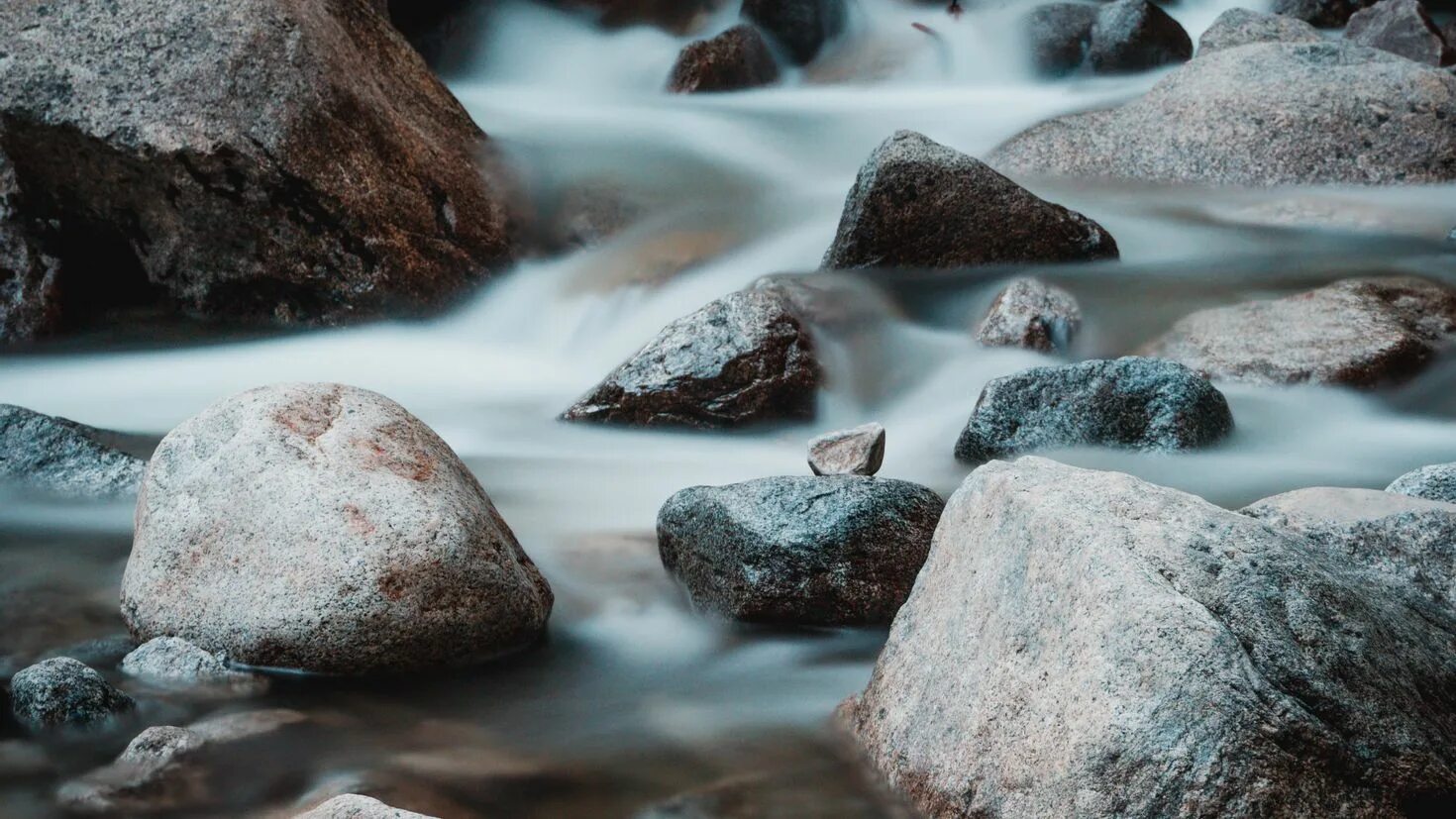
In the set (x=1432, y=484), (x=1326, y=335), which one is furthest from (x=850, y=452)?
(x=1326, y=335)

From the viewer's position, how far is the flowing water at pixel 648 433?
3129 mm

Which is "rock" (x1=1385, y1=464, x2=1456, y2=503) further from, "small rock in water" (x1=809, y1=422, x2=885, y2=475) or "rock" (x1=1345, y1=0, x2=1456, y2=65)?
"rock" (x1=1345, y1=0, x2=1456, y2=65)

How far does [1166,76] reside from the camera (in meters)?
9.66

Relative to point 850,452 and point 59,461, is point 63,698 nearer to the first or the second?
point 59,461

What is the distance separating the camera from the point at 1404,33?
39.7 feet

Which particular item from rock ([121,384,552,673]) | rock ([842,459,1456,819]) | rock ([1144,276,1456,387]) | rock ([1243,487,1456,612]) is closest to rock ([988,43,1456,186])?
rock ([1144,276,1456,387])

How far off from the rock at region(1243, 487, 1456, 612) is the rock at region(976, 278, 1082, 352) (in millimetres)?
3267

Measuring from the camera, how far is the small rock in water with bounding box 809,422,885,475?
4.77 meters

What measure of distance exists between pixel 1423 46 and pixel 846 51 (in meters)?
5.12

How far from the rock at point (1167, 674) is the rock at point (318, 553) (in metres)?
1.32

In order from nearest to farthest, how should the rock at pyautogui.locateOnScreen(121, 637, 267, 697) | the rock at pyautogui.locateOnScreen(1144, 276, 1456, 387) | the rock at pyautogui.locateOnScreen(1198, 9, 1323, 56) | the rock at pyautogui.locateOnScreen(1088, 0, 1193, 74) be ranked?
the rock at pyautogui.locateOnScreen(121, 637, 267, 697), the rock at pyautogui.locateOnScreen(1144, 276, 1456, 387), the rock at pyautogui.locateOnScreen(1198, 9, 1323, 56), the rock at pyautogui.locateOnScreen(1088, 0, 1193, 74)

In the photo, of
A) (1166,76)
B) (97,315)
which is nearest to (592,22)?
(1166,76)

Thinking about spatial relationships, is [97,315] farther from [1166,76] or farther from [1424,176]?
[1424,176]

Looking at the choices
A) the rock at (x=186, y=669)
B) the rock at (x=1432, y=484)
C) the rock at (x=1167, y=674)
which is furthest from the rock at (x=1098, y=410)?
the rock at (x=186, y=669)
